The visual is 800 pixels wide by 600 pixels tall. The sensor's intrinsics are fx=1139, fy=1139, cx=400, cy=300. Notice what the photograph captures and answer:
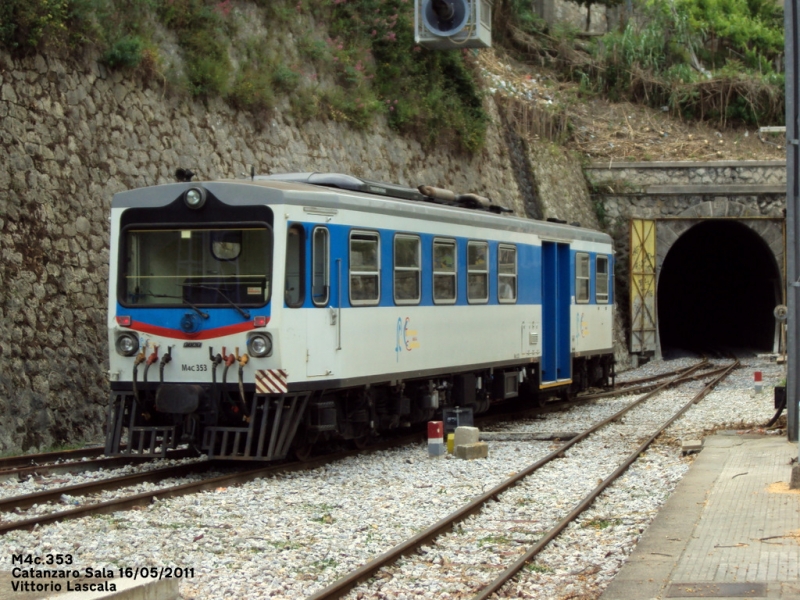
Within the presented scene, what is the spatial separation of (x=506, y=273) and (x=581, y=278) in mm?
3926

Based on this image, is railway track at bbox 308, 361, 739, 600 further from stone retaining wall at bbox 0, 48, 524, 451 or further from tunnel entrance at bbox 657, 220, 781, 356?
tunnel entrance at bbox 657, 220, 781, 356

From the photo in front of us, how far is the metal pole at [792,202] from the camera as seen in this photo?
14070 millimetres

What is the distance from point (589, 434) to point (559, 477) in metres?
3.83

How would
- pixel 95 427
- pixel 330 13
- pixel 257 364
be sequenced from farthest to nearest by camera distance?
pixel 330 13, pixel 95 427, pixel 257 364

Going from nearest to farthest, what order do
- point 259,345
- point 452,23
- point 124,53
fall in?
point 259,345 < point 124,53 < point 452,23

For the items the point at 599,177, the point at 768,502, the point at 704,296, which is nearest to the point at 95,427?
the point at 768,502

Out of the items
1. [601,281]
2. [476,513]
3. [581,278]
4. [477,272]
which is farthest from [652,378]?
[476,513]

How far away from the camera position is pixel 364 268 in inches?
505

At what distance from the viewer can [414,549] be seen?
27.7ft

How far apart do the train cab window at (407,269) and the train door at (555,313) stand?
17.7 ft

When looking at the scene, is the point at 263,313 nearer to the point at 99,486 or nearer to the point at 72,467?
the point at 99,486

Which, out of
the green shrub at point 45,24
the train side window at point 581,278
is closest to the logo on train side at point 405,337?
the green shrub at point 45,24

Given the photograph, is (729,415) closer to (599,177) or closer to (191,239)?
(191,239)

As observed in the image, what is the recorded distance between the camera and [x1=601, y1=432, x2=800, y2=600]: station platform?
22.5ft
